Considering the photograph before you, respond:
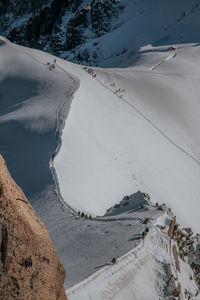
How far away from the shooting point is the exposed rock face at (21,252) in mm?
2359

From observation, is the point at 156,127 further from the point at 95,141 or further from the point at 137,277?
the point at 137,277

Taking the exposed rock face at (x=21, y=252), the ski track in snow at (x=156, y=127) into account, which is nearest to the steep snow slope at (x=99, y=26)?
the ski track in snow at (x=156, y=127)

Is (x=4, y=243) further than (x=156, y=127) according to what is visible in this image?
No

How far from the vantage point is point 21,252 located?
2.47m

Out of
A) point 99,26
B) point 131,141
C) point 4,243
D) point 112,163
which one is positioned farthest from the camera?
point 99,26

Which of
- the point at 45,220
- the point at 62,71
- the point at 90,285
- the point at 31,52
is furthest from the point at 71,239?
the point at 31,52

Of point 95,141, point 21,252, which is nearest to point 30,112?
point 95,141

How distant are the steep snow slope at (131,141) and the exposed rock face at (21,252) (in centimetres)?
412

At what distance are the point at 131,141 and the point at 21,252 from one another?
8.60m

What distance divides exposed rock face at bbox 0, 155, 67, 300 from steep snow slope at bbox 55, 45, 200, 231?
4125mm

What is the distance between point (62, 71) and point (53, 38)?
88.6 ft

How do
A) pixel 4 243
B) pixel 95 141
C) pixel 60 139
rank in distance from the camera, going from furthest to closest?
pixel 95 141, pixel 60 139, pixel 4 243

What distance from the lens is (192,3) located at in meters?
32.1

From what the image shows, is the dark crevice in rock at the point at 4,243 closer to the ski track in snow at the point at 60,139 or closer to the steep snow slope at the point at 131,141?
the ski track in snow at the point at 60,139
